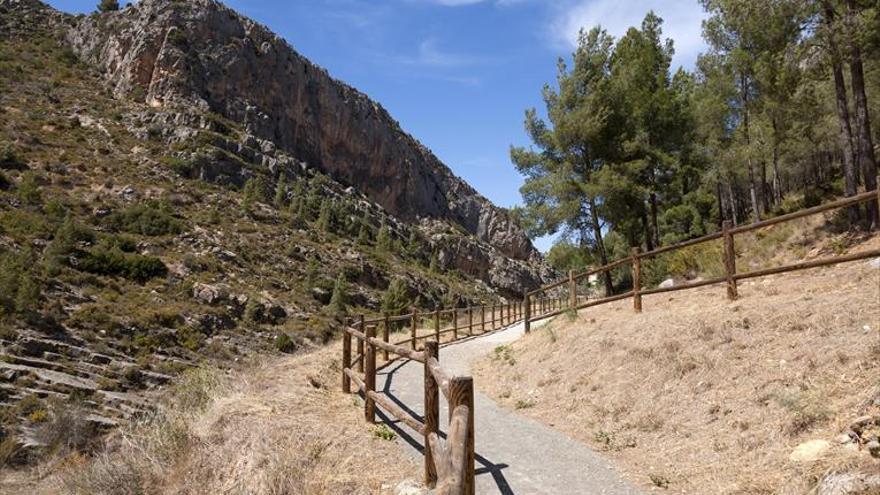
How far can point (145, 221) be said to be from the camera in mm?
46750

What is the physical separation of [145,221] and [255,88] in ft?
141

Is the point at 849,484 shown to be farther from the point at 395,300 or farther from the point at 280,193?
the point at 280,193

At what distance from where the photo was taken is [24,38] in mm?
75688

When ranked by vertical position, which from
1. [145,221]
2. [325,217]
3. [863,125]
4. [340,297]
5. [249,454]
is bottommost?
[249,454]

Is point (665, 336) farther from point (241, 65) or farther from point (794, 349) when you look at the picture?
point (241, 65)

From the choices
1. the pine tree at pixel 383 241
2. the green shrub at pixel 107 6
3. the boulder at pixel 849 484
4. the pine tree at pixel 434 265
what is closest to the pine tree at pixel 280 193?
the pine tree at pixel 383 241

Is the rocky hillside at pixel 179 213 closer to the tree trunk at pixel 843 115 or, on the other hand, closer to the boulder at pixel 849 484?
the boulder at pixel 849 484

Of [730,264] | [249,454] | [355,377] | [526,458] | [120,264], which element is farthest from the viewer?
[120,264]

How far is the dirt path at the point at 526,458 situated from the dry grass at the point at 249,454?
78 centimetres

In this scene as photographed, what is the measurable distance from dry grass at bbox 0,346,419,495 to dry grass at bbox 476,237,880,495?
111 inches

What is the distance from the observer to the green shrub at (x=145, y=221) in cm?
4569

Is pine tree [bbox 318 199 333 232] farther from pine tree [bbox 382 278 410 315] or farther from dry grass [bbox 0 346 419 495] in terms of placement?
dry grass [bbox 0 346 419 495]

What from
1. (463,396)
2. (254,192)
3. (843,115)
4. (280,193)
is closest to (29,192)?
(254,192)

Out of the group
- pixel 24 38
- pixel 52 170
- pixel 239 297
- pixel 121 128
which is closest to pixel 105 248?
pixel 239 297
